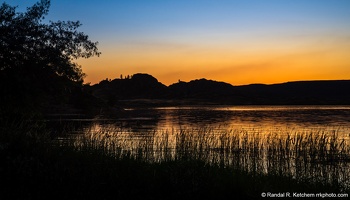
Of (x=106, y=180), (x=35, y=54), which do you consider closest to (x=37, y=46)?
(x=35, y=54)

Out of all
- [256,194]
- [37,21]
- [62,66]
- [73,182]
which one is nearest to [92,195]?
[73,182]

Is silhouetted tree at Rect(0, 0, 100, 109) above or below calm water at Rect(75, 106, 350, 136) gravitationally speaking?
above

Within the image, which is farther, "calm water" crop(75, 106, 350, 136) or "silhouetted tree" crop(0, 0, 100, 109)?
"calm water" crop(75, 106, 350, 136)

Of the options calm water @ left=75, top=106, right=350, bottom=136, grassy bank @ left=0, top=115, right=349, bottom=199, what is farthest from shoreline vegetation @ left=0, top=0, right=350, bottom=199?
calm water @ left=75, top=106, right=350, bottom=136

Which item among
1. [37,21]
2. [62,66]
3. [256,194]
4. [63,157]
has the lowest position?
[256,194]

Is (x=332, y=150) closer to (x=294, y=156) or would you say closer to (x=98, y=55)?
(x=294, y=156)

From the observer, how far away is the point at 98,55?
69.7 ft

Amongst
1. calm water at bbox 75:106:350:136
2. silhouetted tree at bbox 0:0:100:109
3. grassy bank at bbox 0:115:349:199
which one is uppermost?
silhouetted tree at bbox 0:0:100:109

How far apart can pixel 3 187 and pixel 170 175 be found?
19.5 feet

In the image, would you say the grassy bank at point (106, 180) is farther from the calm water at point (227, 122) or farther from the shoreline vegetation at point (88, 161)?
the calm water at point (227, 122)

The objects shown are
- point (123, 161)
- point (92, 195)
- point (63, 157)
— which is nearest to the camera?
point (92, 195)

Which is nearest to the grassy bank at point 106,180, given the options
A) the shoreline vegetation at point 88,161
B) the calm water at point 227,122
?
the shoreline vegetation at point 88,161

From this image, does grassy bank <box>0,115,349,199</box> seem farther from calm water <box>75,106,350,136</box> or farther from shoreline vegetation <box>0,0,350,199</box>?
calm water <box>75,106,350,136</box>

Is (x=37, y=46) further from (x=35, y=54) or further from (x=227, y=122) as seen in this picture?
(x=227, y=122)
